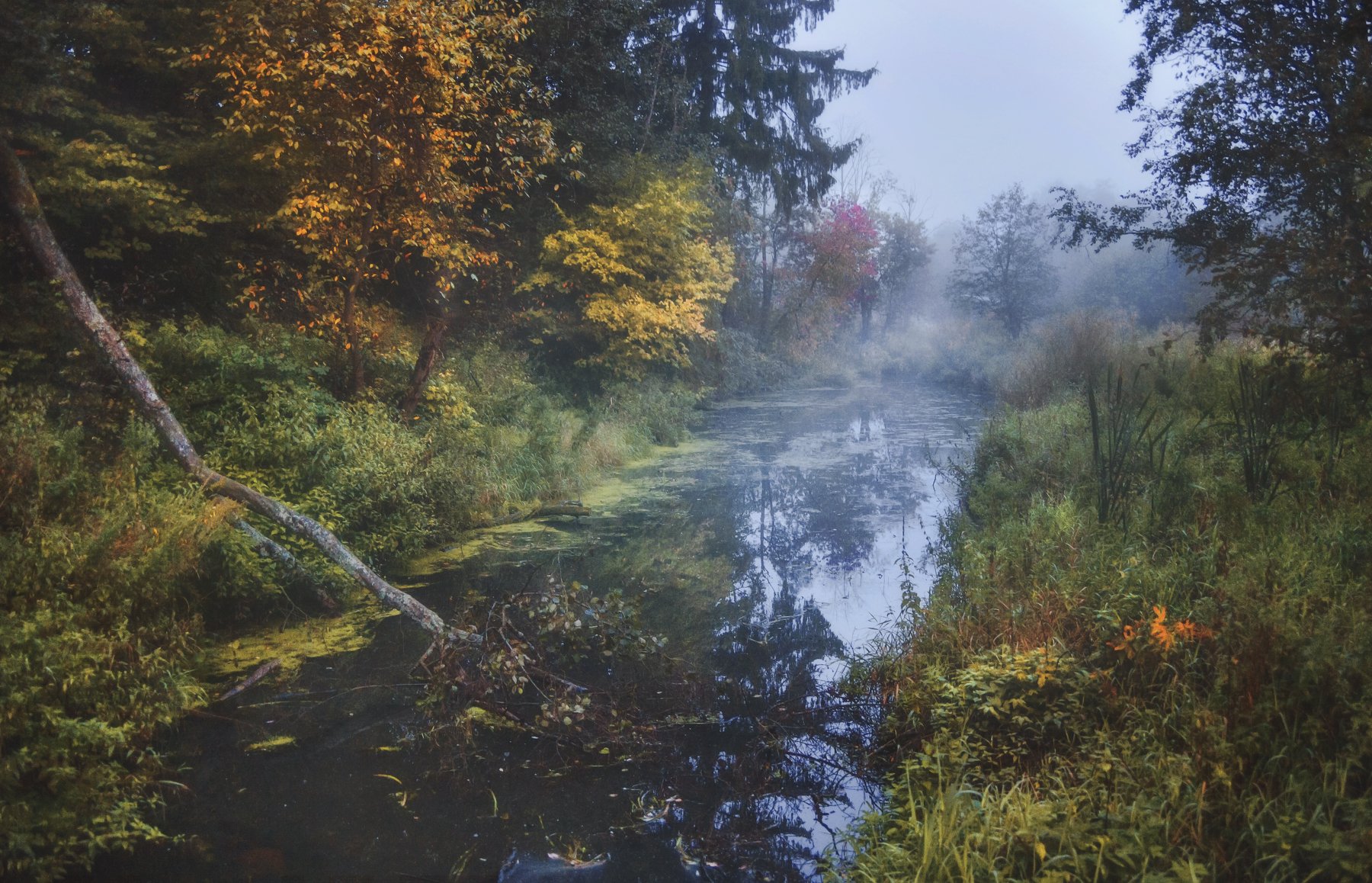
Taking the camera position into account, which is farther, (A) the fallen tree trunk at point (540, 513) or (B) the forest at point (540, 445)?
(A) the fallen tree trunk at point (540, 513)

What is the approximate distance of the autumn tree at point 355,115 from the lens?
7199mm

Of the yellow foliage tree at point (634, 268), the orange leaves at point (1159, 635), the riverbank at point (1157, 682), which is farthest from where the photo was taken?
the yellow foliage tree at point (634, 268)

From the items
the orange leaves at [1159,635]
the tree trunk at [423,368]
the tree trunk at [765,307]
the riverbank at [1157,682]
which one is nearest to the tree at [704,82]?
the tree trunk at [765,307]

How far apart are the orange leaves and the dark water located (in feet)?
4.77

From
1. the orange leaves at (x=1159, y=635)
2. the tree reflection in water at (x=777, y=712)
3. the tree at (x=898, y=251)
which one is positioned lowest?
the tree reflection in water at (x=777, y=712)

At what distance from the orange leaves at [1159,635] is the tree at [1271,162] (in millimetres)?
2781

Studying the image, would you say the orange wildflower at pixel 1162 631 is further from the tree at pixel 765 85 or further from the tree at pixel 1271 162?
the tree at pixel 765 85

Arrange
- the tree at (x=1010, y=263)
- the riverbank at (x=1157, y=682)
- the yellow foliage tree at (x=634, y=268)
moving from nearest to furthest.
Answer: the riverbank at (x=1157, y=682), the yellow foliage tree at (x=634, y=268), the tree at (x=1010, y=263)

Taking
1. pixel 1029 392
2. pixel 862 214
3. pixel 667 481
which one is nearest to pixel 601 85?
pixel 667 481

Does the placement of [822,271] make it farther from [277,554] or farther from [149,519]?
[149,519]

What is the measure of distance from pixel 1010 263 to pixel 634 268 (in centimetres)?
1878

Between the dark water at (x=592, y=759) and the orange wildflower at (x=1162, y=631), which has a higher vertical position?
the orange wildflower at (x=1162, y=631)

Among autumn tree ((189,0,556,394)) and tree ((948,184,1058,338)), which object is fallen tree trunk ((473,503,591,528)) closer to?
autumn tree ((189,0,556,394))

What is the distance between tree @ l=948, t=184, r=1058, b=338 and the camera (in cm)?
2738
